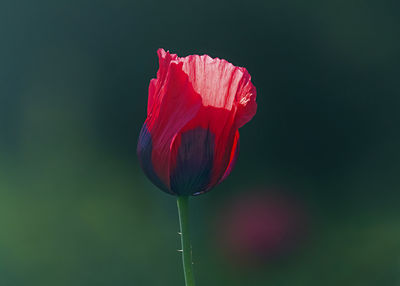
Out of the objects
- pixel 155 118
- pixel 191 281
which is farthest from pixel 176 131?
pixel 191 281

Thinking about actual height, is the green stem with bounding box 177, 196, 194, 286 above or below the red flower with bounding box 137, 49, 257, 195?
below

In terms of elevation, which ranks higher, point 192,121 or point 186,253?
point 192,121

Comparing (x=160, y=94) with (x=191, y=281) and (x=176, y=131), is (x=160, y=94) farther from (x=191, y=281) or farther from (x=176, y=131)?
(x=191, y=281)

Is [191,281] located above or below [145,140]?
below

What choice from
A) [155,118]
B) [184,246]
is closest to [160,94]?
[155,118]

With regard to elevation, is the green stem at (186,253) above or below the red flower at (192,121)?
below

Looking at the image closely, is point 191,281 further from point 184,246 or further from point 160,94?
point 160,94
